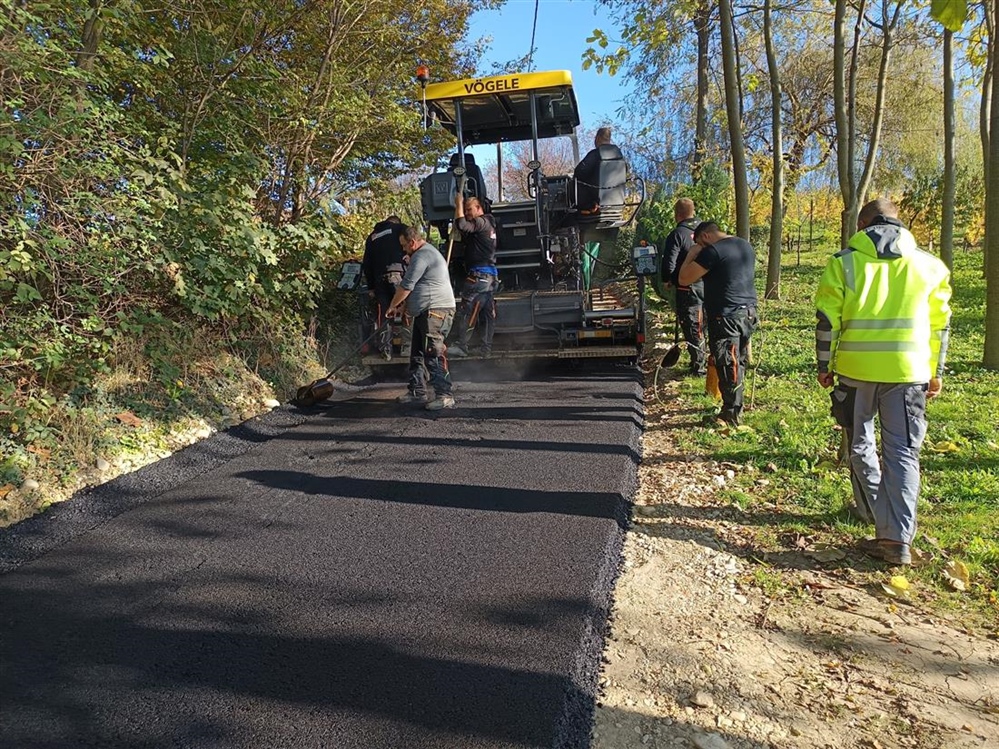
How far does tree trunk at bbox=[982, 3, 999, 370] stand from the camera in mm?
6500

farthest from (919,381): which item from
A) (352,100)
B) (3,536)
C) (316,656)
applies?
(352,100)

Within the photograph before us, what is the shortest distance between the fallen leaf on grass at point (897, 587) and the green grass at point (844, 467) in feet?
0.25

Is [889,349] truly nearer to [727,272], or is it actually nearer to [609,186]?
[727,272]

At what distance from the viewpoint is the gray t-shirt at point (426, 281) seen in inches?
242

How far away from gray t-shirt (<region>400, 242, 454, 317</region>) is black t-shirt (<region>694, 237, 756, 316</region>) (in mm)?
2373

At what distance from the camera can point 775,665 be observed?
2.54 metres

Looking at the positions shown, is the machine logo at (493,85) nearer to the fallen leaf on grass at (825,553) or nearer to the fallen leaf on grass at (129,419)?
the fallen leaf on grass at (129,419)

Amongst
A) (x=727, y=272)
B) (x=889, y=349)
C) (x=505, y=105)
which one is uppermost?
(x=505, y=105)

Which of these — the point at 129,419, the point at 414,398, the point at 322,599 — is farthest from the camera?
the point at 414,398

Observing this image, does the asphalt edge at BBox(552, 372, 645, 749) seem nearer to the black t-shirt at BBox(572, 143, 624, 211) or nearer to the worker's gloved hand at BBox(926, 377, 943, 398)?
the worker's gloved hand at BBox(926, 377, 943, 398)

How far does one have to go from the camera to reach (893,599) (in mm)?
2969

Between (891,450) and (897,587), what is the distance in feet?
2.22

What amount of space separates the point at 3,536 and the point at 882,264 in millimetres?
4891

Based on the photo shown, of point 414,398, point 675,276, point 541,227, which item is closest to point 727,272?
point 675,276
